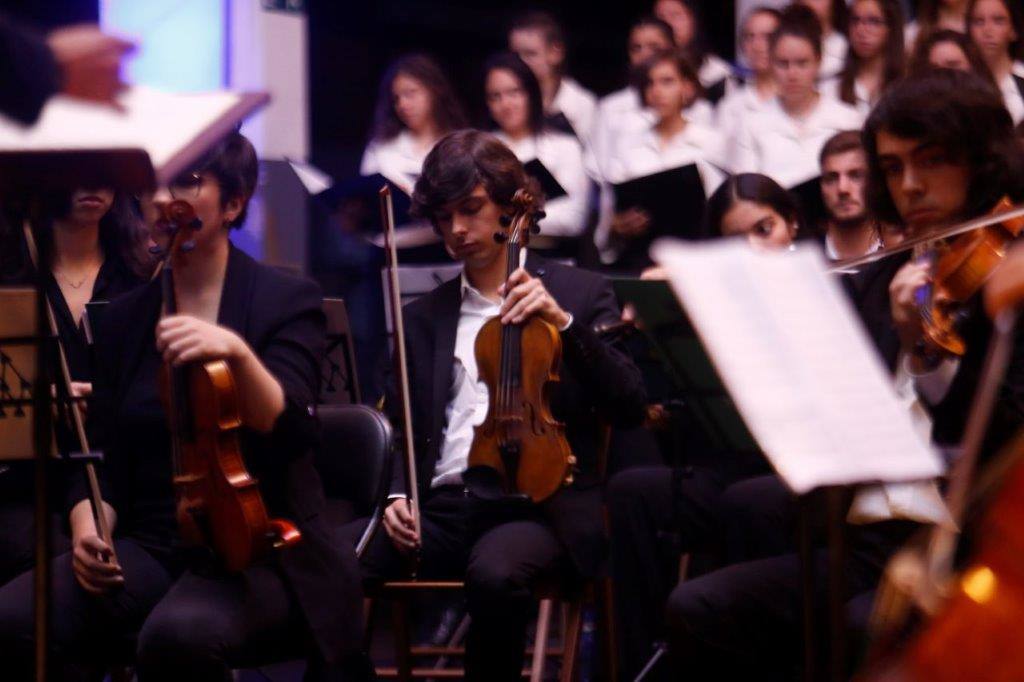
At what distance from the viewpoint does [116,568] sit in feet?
8.22

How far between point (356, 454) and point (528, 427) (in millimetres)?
360

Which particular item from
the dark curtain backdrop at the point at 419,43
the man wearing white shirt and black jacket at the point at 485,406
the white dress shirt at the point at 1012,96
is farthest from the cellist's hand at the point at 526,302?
the dark curtain backdrop at the point at 419,43

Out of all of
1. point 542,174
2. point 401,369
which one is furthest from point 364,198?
point 401,369

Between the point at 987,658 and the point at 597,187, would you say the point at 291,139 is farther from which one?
the point at 987,658

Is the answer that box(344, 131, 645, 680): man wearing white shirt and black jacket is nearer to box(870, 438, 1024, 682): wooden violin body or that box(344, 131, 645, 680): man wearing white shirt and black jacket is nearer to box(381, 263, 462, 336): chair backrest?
box(381, 263, 462, 336): chair backrest

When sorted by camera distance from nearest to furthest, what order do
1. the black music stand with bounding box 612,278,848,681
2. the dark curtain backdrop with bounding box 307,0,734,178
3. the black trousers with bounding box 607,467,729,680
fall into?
the black music stand with bounding box 612,278,848,681
the black trousers with bounding box 607,467,729,680
the dark curtain backdrop with bounding box 307,0,734,178

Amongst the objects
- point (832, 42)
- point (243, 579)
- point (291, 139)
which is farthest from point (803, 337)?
point (291, 139)

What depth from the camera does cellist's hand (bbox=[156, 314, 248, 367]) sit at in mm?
2301

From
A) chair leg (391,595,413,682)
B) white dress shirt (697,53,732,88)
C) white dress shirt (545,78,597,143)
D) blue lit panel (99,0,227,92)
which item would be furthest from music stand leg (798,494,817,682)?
blue lit panel (99,0,227,92)

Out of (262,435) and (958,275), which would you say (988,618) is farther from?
(262,435)

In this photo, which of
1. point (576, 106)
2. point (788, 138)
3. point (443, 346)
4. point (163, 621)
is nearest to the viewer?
point (163, 621)

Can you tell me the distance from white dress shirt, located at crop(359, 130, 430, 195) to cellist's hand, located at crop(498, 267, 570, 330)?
5.57 feet

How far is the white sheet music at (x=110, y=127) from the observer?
1.69 metres

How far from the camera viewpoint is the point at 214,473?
91.7 inches
